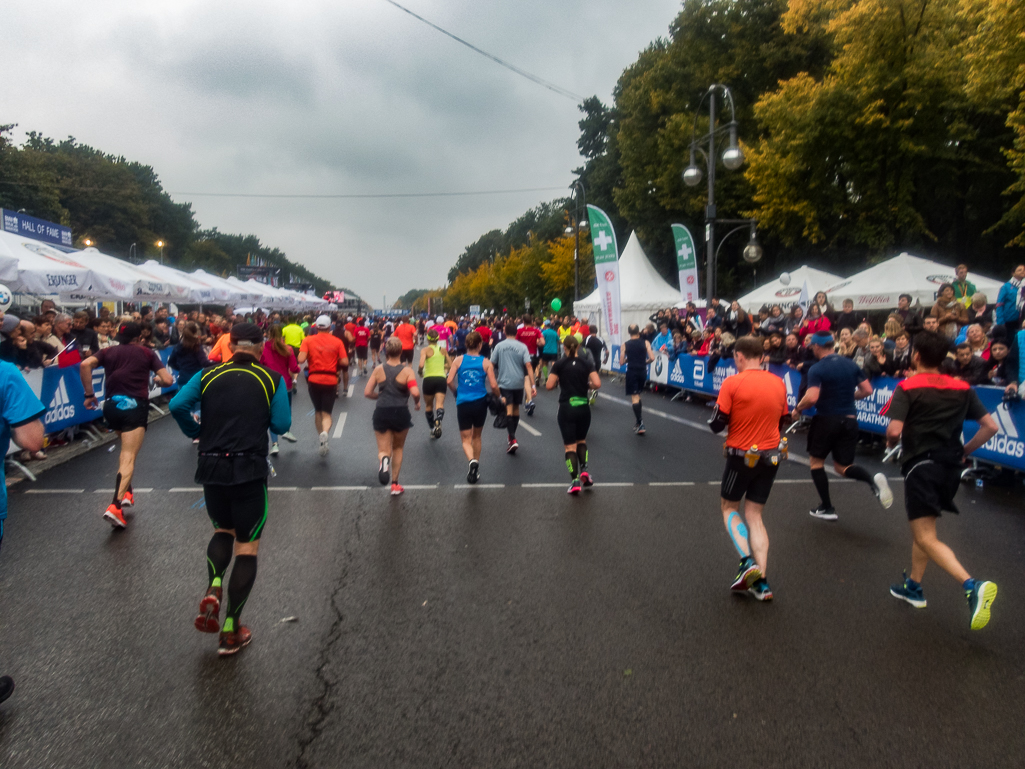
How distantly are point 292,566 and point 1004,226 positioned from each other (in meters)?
34.2

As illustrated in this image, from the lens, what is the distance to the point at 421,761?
10.5 ft

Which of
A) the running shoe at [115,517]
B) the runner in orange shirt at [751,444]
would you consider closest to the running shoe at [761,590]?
the runner in orange shirt at [751,444]

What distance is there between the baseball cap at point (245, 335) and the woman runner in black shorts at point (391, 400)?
11.5 feet

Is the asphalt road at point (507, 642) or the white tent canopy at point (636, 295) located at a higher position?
the white tent canopy at point (636, 295)

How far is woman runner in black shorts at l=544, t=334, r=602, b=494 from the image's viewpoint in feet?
27.4

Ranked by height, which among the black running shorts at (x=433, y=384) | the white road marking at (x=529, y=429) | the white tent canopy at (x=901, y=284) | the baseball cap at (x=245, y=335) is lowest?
the white road marking at (x=529, y=429)

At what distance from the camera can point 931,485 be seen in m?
4.82

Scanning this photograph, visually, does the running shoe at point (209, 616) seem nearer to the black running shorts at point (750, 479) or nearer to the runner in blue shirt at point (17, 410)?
the runner in blue shirt at point (17, 410)

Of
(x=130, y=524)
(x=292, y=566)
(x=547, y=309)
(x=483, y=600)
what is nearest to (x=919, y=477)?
(x=483, y=600)

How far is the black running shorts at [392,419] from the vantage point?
8070 millimetres

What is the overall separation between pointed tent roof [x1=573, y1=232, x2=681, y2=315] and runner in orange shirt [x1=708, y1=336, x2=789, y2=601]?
2325cm

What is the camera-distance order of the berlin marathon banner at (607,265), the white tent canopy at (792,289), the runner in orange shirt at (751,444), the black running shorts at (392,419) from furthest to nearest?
the white tent canopy at (792,289)
the berlin marathon banner at (607,265)
the black running shorts at (392,419)
the runner in orange shirt at (751,444)

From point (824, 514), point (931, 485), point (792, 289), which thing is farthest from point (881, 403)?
point (792, 289)

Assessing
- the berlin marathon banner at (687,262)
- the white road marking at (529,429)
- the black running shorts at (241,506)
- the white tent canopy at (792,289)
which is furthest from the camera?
the berlin marathon banner at (687,262)
